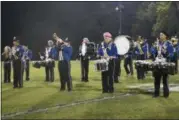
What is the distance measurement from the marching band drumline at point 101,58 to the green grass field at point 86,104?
0.39m

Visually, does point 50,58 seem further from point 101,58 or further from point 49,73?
point 101,58

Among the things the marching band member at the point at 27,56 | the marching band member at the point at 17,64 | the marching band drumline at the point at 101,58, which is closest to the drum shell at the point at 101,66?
the marching band drumline at the point at 101,58

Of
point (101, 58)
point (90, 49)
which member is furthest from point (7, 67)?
point (101, 58)

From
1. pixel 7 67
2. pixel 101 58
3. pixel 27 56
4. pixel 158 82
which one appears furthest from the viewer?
pixel 7 67

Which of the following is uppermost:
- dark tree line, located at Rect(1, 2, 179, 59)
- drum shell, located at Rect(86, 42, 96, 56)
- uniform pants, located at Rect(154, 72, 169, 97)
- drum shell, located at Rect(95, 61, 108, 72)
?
dark tree line, located at Rect(1, 2, 179, 59)

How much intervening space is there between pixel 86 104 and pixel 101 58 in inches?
57.1

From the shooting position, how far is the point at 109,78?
11281mm

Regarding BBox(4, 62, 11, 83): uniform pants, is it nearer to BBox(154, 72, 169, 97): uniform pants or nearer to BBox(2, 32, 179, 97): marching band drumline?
BBox(2, 32, 179, 97): marching band drumline

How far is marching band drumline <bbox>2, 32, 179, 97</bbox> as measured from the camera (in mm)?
10242

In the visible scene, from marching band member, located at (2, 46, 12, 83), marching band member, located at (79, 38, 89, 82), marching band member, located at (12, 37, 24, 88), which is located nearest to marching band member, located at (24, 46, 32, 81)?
marching band member, located at (12, 37, 24, 88)

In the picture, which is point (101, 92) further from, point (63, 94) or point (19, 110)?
point (19, 110)

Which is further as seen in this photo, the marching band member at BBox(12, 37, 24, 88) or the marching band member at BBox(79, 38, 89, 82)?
the marching band member at BBox(79, 38, 89, 82)

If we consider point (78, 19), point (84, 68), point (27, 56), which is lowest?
point (84, 68)

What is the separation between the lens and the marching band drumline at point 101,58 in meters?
10.2
